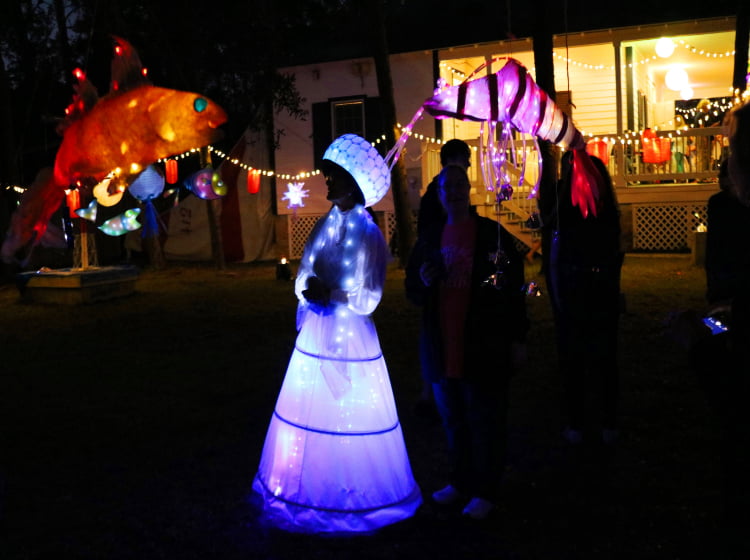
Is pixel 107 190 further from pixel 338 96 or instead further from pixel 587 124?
pixel 587 124

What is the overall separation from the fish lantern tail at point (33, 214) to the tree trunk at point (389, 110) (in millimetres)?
10000

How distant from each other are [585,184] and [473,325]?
1303 millimetres

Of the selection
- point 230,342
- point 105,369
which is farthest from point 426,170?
point 105,369

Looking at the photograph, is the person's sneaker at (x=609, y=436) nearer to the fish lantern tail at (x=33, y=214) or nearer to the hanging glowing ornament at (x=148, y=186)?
the fish lantern tail at (x=33, y=214)

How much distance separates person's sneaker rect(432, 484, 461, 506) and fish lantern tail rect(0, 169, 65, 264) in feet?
8.26

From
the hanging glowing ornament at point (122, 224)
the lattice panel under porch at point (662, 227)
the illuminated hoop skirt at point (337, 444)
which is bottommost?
the illuminated hoop skirt at point (337, 444)

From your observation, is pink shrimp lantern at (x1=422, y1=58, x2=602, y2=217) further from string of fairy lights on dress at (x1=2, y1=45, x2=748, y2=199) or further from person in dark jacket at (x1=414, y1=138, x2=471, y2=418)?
string of fairy lights on dress at (x1=2, y1=45, x2=748, y2=199)

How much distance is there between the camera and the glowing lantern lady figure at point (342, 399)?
362cm

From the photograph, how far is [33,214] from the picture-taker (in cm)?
423

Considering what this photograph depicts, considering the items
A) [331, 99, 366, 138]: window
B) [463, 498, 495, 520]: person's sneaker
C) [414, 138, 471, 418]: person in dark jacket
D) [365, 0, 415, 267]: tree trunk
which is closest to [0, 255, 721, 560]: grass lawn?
[463, 498, 495, 520]: person's sneaker

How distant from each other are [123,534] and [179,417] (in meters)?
1.97

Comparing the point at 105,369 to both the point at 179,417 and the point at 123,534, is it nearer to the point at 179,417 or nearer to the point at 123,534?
the point at 179,417

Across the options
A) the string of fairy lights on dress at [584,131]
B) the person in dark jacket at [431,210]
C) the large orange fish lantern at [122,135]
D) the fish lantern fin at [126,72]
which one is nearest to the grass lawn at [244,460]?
the person in dark jacket at [431,210]

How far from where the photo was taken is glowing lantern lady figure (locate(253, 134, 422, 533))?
362 cm
